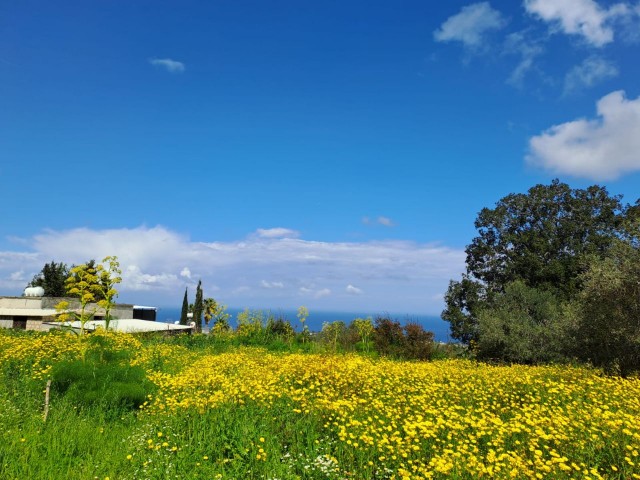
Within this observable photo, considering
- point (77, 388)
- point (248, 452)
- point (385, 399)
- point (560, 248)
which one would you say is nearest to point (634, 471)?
point (385, 399)

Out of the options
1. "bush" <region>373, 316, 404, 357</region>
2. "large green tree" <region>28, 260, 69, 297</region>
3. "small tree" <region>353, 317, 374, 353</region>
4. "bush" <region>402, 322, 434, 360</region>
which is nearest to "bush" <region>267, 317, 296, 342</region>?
"small tree" <region>353, 317, 374, 353</region>

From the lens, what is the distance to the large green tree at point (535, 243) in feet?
84.6

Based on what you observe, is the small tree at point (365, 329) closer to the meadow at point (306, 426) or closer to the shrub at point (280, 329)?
the shrub at point (280, 329)

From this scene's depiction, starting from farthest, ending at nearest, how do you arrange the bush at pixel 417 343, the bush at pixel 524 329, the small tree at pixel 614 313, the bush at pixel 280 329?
1. the bush at pixel 280 329
2. the bush at pixel 417 343
3. the bush at pixel 524 329
4. the small tree at pixel 614 313

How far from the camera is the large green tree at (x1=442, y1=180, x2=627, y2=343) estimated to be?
25781 millimetres

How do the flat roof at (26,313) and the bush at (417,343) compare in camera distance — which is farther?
the flat roof at (26,313)

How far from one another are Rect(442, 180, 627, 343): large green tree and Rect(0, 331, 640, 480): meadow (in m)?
15.8

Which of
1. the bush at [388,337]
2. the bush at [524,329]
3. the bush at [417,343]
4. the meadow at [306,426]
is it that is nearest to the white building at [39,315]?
the bush at [388,337]

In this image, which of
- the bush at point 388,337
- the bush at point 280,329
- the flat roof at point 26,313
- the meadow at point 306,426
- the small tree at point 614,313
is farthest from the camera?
the flat roof at point 26,313

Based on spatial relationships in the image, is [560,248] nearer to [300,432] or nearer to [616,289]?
[616,289]

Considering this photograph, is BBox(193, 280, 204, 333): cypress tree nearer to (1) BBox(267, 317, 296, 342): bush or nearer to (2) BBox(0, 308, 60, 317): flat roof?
(2) BBox(0, 308, 60, 317): flat roof

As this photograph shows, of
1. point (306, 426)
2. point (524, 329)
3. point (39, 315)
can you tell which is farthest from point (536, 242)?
point (39, 315)

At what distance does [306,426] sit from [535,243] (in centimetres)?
2391

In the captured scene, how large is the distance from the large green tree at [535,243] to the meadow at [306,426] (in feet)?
51.7
